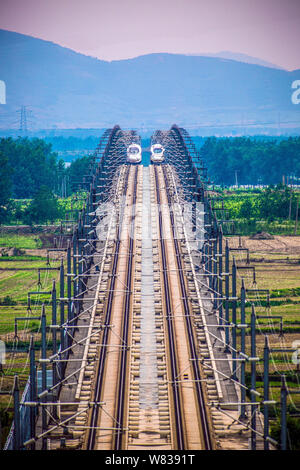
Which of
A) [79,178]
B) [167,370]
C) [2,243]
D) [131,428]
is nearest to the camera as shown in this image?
[131,428]

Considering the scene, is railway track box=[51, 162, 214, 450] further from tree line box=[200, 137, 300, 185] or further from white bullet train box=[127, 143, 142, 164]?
tree line box=[200, 137, 300, 185]

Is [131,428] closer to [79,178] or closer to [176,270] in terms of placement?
[176,270]

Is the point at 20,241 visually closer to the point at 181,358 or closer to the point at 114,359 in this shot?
the point at 114,359

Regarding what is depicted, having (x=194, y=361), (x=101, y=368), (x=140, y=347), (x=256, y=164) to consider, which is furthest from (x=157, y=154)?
(x=256, y=164)

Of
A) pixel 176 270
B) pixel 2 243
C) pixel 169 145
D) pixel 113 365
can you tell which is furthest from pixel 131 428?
pixel 169 145

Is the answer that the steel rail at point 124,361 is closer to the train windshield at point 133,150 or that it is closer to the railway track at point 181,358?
the railway track at point 181,358

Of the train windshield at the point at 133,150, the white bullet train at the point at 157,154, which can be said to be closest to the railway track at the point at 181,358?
the train windshield at the point at 133,150

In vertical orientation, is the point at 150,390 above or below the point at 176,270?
below
